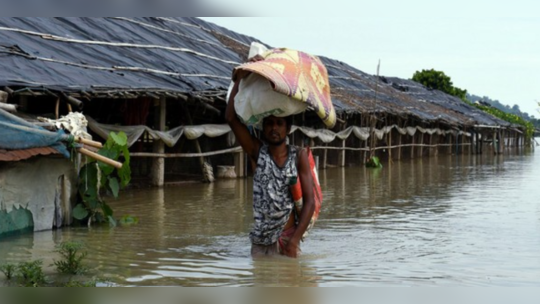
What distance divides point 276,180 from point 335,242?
2415mm

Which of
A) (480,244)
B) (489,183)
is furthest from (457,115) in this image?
(480,244)

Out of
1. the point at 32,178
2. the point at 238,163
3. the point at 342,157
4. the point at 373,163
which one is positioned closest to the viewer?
the point at 32,178

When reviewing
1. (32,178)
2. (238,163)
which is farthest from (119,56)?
(32,178)

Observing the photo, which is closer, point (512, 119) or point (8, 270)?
point (8, 270)

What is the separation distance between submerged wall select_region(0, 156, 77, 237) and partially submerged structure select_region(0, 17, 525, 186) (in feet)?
2.44

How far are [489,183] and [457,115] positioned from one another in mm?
21460

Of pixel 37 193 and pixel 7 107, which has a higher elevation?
pixel 7 107

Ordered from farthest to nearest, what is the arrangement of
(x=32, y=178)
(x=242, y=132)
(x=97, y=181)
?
(x=97, y=181), (x=32, y=178), (x=242, y=132)

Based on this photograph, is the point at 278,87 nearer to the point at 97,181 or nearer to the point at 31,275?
the point at 31,275

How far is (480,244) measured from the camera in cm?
852

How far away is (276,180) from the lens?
6.36 m

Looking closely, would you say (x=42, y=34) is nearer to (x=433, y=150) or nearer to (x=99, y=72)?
(x=99, y=72)

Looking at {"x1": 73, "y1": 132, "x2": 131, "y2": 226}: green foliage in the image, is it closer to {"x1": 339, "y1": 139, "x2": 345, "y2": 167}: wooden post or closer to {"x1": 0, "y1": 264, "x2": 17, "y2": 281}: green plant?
{"x1": 0, "y1": 264, "x2": 17, "y2": 281}: green plant

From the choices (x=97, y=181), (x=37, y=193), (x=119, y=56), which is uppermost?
(x=119, y=56)
